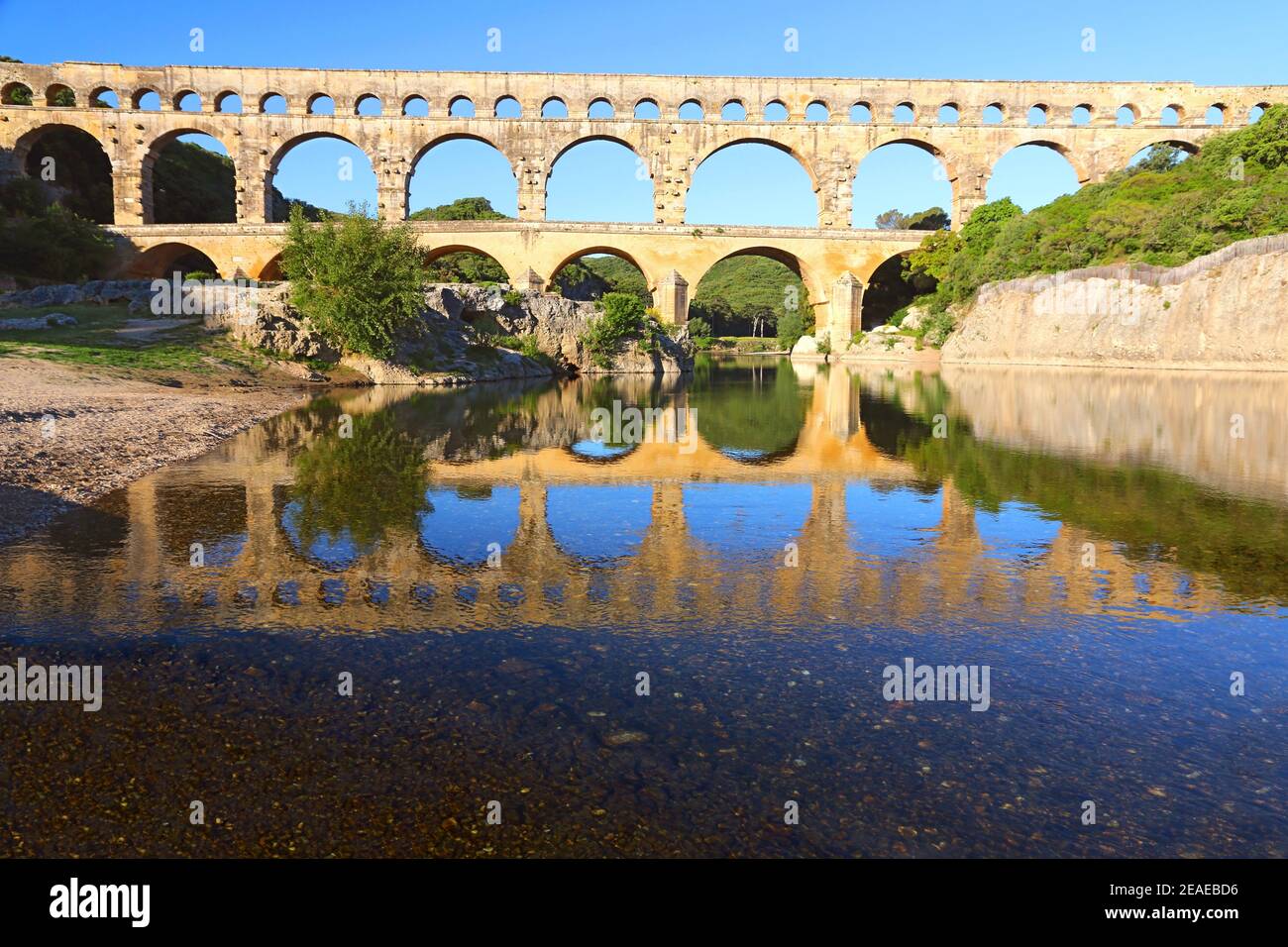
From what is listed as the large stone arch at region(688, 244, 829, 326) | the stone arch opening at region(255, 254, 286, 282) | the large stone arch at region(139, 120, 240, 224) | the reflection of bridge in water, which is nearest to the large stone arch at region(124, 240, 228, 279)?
Answer: the stone arch opening at region(255, 254, 286, 282)

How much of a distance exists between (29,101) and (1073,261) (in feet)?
220

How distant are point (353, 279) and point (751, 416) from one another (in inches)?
618

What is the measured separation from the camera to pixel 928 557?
24.2ft

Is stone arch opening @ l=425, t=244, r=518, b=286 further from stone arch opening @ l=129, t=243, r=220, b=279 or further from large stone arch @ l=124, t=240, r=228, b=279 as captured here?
stone arch opening @ l=129, t=243, r=220, b=279

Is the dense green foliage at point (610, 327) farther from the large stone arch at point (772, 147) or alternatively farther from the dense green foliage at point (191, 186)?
the dense green foliage at point (191, 186)

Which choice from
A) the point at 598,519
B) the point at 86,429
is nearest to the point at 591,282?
the point at 86,429

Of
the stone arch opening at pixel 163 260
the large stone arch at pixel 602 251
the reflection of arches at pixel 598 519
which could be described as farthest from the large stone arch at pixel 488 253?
the reflection of arches at pixel 598 519

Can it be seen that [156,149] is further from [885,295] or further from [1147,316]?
[1147,316]

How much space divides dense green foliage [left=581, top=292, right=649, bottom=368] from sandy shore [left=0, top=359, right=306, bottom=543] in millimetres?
20922

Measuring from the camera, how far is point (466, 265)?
74500 millimetres

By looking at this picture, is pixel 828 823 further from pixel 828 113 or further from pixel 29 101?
pixel 29 101

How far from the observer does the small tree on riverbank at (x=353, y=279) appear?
1127 inches

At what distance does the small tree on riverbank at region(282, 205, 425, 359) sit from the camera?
28625 millimetres
